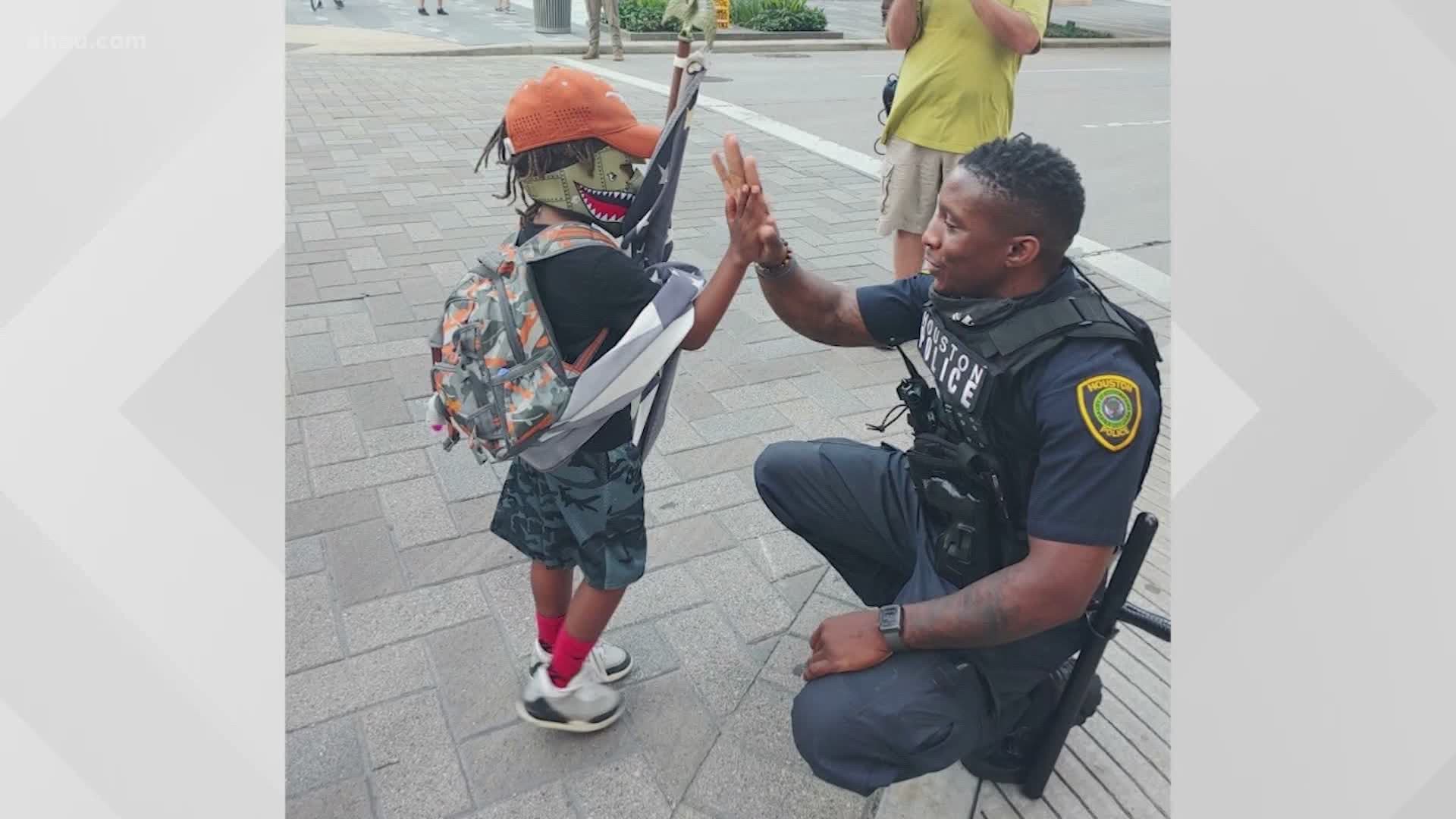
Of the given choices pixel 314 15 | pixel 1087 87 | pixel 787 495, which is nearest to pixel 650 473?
pixel 787 495

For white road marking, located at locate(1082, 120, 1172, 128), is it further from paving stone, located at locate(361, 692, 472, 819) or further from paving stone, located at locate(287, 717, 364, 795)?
paving stone, located at locate(287, 717, 364, 795)

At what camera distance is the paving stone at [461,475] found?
322 centimetres

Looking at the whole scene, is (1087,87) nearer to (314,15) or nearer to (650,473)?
(650,473)

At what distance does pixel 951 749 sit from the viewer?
1873 millimetres

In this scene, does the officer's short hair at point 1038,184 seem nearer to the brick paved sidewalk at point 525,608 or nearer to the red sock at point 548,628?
the brick paved sidewalk at point 525,608

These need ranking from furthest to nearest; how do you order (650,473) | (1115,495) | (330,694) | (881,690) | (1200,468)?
(650,473), (1200,468), (330,694), (881,690), (1115,495)

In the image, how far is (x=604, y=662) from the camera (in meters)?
2.42

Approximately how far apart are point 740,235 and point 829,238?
422 centimetres

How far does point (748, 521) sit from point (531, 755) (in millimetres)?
1184

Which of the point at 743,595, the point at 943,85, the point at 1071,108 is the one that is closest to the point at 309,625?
the point at 743,595

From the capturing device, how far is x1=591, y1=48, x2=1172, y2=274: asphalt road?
6.88 m

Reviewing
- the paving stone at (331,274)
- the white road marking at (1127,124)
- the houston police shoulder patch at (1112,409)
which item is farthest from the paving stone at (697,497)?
the white road marking at (1127,124)

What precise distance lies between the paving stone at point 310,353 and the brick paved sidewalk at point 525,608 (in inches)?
0.4

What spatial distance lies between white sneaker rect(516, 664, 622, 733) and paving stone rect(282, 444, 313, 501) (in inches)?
53.5
